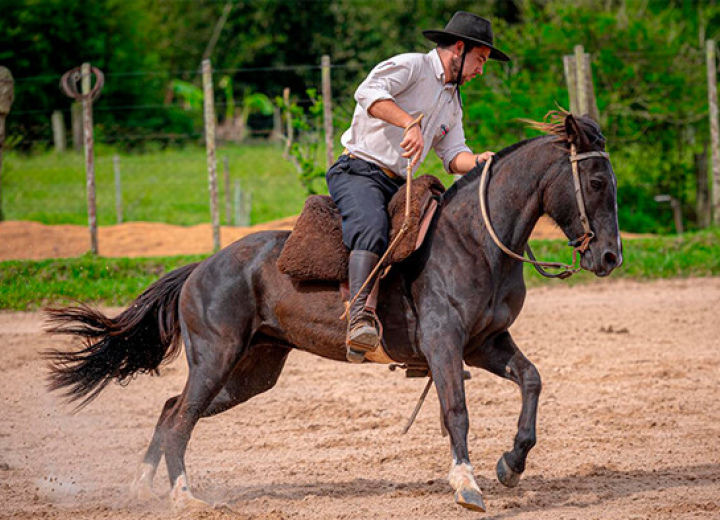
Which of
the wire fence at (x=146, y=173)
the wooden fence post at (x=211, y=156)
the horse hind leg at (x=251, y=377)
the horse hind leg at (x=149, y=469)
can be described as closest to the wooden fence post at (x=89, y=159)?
the wooden fence post at (x=211, y=156)

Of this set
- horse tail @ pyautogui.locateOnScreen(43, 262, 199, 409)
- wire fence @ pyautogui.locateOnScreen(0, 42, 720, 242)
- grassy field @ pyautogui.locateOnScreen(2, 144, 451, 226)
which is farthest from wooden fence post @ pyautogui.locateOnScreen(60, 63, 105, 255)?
horse tail @ pyautogui.locateOnScreen(43, 262, 199, 409)

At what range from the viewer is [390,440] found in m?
6.32

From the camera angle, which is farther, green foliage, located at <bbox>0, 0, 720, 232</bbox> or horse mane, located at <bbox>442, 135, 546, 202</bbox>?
green foliage, located at <bbox>0, 0, 720, 232</bbox>

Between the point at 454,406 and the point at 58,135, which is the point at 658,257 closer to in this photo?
the point at 454,406

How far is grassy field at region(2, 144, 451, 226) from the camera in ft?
56.8

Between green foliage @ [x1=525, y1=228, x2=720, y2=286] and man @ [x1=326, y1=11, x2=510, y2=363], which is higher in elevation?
man @ [x1=326, y1=11, x2=510, y2=363]

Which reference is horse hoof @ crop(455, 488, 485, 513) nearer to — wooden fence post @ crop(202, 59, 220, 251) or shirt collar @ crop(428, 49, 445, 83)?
shirt collar @ crop(428, 49, 445, 83)

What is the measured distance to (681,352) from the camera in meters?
8.39

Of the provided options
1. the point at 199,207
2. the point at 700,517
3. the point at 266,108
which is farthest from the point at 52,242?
the point at 266,108

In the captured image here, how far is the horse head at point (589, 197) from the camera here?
15.5 feet

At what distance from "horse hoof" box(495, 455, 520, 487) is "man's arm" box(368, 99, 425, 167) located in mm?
1652

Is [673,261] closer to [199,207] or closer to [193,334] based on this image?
[193,334]

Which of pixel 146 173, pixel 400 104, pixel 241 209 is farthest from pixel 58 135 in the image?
pixel 400 104

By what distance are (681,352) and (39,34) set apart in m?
21.0
